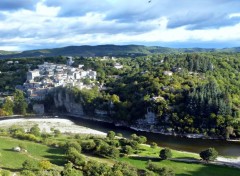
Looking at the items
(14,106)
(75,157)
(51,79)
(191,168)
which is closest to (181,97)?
(191,168)

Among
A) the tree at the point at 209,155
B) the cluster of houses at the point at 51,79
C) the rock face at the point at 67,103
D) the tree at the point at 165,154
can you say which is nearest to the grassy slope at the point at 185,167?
the tree at the point at 165,154

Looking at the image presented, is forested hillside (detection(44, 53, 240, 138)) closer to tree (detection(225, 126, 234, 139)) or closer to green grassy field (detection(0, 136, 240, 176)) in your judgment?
tree (detection(225, 126, 234, 139))

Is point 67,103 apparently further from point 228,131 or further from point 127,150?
point 127,150

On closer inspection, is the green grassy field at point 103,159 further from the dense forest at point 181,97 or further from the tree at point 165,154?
the dense forest at point 181,97

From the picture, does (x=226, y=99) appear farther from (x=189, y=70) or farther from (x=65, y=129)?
(x=65, y=129)

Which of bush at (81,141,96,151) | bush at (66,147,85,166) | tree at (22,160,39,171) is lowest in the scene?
bush at (81,141,96,151)

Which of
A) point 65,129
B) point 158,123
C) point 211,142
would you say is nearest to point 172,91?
point 158,123

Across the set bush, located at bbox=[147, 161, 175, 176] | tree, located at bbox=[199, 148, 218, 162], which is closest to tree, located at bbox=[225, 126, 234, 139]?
tree, located at bbox=[199, 148, 218, 162]
